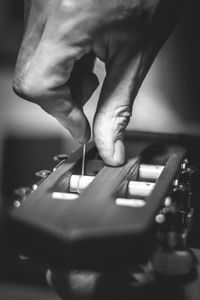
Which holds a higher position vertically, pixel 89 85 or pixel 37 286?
pixel 89 85

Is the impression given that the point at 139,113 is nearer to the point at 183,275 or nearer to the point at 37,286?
the point at 183,275

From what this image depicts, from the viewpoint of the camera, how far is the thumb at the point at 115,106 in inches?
33.1

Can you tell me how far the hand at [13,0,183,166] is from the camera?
0.78m

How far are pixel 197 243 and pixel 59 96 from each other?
51cm

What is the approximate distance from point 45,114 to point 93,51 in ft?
1.34

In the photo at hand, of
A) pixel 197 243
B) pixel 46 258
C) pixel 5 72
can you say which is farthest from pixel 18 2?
pixel 46 258

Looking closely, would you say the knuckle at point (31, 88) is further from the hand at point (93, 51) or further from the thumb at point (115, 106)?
the thumb at point (115, 106)

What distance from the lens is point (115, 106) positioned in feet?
2.79

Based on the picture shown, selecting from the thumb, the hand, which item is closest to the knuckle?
the hand

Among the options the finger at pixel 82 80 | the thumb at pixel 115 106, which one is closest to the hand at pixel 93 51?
the thumb at pixel 115 106

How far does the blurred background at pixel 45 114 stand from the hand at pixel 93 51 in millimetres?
198

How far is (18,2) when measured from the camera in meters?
1.27

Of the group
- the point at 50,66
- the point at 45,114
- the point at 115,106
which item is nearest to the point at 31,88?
the point at 50,66

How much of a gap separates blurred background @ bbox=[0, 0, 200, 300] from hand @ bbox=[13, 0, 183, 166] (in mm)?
198
